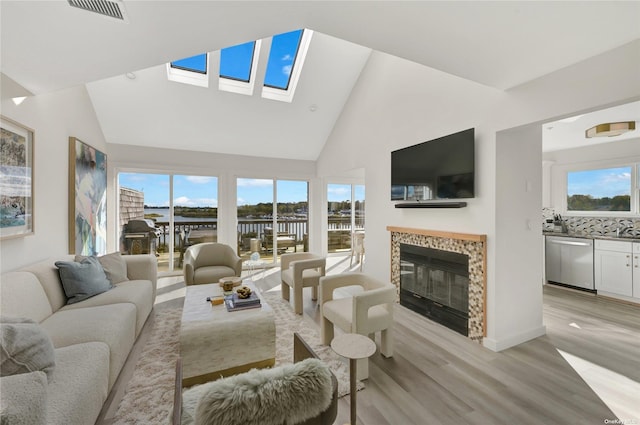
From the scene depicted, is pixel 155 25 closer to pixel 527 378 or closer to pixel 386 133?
pixel 386 133

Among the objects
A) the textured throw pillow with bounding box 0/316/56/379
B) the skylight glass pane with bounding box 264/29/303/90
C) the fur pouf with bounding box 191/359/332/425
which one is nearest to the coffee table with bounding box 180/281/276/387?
the textured throw pillow with bounding box 0/316/56/379

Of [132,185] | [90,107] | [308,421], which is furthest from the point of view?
[132,185]

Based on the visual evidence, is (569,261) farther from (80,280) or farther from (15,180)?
(15,180)

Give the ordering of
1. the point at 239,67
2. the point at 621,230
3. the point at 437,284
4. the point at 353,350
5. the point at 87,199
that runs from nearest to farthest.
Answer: the point at 353,350, the point at 437,284, the point at 87,199, the point at 621,230, the point at 239,67

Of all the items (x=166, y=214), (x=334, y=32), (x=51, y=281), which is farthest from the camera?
(x=166, y=214)

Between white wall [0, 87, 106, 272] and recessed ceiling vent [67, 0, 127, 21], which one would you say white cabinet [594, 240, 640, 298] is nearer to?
recessed ceiling vent [67, 0, 127, 21]

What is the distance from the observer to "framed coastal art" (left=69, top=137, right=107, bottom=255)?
3.30 metres

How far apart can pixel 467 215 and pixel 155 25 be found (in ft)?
10.4

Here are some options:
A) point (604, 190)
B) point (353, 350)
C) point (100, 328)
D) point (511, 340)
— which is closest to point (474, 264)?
point (511, 340)

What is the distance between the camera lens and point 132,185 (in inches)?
199

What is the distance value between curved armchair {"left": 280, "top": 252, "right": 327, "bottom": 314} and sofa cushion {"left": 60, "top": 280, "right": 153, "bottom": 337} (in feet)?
5.34

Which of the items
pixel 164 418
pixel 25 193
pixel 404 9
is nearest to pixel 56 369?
pixel 164 418

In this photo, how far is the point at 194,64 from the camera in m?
4.21

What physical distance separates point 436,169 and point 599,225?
3.77 metres
